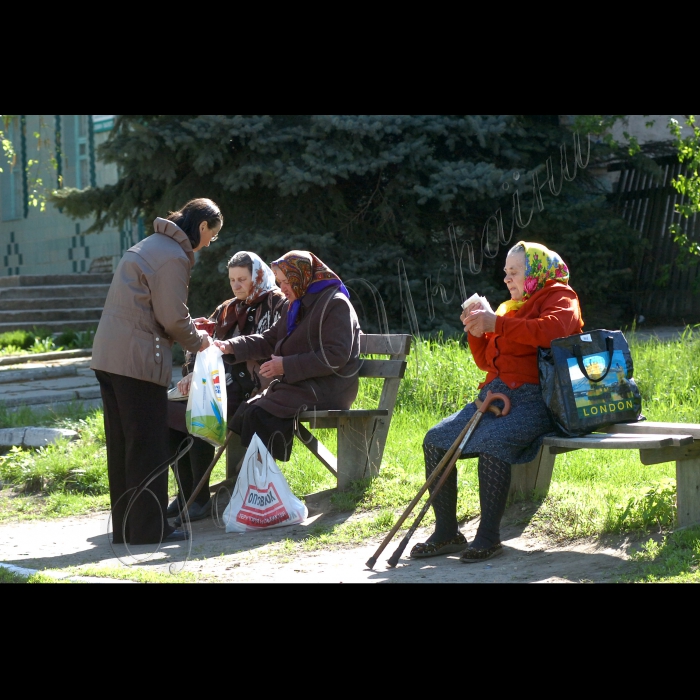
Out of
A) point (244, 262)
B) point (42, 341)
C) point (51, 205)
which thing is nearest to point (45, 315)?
point (42, 341)

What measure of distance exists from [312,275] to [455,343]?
3.13 metres

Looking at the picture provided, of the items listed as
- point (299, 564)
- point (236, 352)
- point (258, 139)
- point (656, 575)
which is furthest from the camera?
point (258, 139)

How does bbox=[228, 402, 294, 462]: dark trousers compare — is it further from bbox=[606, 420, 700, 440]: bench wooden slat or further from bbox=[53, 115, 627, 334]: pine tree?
bbox=[53, 115, 627, 334]: pine tree

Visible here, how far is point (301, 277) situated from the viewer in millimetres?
5395

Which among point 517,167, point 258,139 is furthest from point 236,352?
point 517,167

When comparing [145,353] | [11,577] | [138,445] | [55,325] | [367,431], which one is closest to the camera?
[11,577]

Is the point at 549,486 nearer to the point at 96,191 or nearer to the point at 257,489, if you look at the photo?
the point at 257,489

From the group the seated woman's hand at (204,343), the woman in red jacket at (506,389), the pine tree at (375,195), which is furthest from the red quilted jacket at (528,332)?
the pine tree at (375,195)

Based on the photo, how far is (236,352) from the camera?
18.7 ft

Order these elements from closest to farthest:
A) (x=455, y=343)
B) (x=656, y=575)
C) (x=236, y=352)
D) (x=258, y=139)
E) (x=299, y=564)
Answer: (x=656, y=575)
(x=299, y=564)
(x=236, y=352)
(x=455, y=343)
(x=258, y=139)

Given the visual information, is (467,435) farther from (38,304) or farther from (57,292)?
(57,292)

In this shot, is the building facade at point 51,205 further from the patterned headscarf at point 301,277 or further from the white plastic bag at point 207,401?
the white plastic bag at point 207,401

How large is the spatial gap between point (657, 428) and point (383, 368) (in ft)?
5.90

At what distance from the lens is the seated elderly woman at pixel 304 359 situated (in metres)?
5.34
